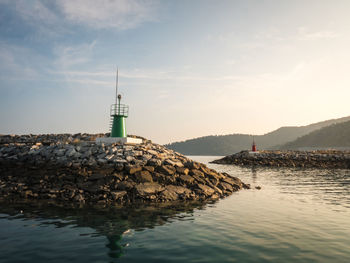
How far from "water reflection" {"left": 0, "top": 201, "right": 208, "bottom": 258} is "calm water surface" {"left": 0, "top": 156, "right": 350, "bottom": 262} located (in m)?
0.03

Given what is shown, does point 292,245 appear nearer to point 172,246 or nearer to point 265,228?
point 265,228

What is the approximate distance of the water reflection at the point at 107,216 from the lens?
29.6 ft

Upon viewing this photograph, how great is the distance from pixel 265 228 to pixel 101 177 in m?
9.56

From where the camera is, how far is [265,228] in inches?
389

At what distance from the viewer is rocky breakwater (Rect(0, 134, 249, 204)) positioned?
14289 millimetres

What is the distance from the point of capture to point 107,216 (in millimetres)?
10930

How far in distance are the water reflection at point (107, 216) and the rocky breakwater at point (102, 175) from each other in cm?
128

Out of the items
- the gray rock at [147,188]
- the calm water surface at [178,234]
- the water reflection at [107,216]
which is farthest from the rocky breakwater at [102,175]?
the calm water surface at [178,234]

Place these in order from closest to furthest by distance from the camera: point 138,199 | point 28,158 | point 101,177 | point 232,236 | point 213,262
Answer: point 213,262
point 232,236
point 138,199
point 101,177
point 28,158

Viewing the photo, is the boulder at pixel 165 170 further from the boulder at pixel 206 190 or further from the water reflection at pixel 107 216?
the water reflection at pixel 107 216

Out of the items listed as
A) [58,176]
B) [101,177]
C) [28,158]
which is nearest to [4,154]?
[28,158]

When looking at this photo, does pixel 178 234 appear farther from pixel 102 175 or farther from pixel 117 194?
pixel 102 175

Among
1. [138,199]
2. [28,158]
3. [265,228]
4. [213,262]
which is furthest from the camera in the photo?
[28,158]

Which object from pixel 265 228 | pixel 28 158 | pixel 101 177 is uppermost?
pixel 28 158
